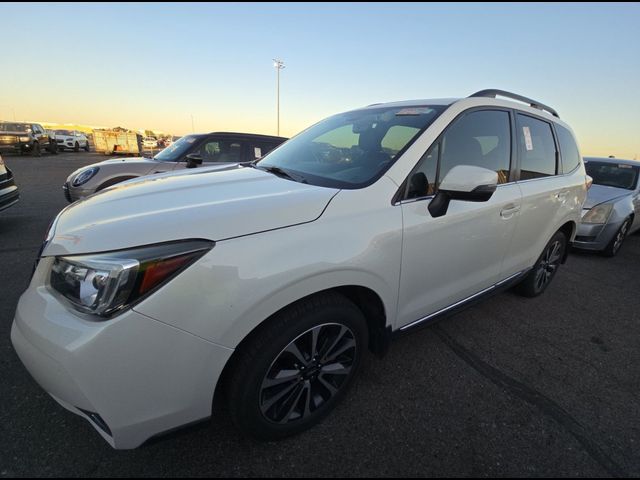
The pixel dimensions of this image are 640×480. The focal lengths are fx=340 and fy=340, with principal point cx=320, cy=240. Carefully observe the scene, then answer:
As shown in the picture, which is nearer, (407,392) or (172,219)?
(172,219)

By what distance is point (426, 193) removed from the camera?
78.2 inches

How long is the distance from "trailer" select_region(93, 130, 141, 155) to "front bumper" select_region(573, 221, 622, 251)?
2997cm

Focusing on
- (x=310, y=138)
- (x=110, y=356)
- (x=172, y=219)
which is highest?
(x=310, y=138)

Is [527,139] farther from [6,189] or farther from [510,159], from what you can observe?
[6,189]

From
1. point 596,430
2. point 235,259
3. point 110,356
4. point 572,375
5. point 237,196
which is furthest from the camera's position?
point 572,375

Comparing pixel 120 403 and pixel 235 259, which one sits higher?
pixel 235 259

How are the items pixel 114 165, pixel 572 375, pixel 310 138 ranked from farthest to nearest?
pixel 114 165, pixel 310 138, pixel 572 375

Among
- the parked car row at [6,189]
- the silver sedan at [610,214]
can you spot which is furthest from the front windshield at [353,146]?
the parked car row at [6,189]

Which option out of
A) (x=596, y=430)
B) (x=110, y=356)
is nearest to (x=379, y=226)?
(x=110, y=356)

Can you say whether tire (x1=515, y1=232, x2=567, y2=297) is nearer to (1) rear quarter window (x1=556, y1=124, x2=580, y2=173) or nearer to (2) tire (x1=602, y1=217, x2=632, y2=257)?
(1) rear quarter window (x1=556, y1=124, x2=580, y2=173)

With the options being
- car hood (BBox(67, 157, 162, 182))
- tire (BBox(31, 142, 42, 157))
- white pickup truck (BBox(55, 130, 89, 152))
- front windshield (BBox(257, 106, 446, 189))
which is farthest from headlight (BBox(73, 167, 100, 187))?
white pickup truck (BBox(55, 130, 89, 152))

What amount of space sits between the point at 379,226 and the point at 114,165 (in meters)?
5.49

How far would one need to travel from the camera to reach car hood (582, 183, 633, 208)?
515cm

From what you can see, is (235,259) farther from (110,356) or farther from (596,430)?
(596,430)
